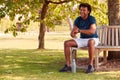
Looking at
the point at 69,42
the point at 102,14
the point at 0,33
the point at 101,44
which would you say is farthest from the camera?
the point at 0,33

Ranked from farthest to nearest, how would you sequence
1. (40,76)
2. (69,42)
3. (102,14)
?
(102,14) → (69,42) → (40,76)

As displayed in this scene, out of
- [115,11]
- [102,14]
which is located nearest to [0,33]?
[102,14]

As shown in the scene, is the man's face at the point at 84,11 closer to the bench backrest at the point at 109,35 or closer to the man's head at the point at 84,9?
the man's head at the point at 84,9

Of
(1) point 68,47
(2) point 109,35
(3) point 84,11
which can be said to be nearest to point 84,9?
(3) point 84,11

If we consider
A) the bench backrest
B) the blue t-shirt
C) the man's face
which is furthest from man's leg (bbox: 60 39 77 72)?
the bench backrest

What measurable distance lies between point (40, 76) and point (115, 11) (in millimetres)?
3365

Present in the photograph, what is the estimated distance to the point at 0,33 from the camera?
38344 millimetres

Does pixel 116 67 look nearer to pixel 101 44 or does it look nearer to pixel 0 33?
pixel 101 44

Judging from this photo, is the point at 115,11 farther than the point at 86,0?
No

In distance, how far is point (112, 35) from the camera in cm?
916

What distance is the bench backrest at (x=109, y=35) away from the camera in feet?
29.7

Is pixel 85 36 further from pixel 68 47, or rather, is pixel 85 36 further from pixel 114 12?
pixel 114 12

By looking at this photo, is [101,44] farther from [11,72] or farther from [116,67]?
[11,72]

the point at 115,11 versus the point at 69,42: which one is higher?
the point at 115,11
